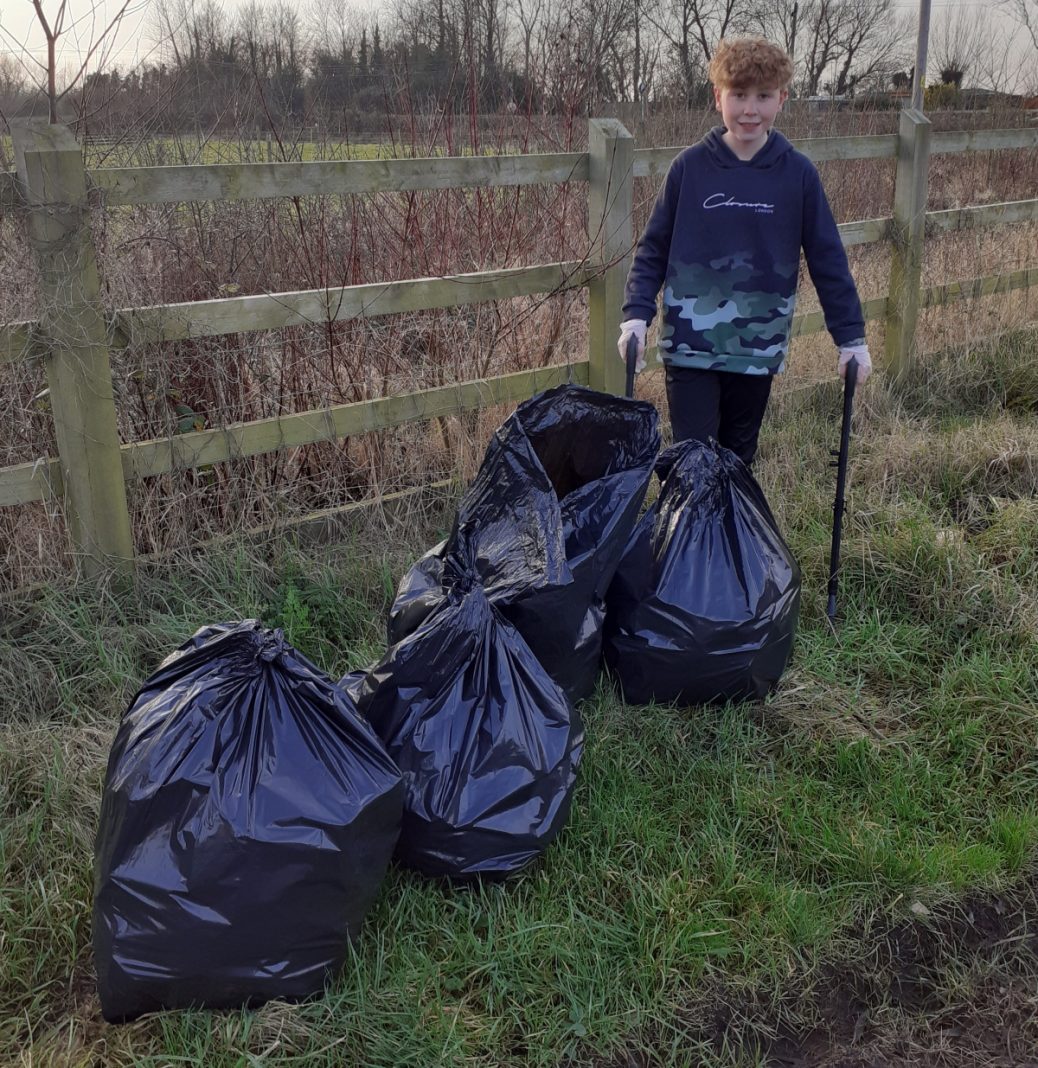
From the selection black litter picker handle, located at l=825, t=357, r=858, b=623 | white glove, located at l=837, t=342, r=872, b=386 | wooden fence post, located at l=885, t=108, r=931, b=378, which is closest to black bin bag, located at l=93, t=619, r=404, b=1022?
black litter picker handle, located at l=825, t=357, r=858, b=623

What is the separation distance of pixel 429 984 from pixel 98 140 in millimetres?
3265

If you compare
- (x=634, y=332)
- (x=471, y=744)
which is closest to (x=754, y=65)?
(x=634, y=332)

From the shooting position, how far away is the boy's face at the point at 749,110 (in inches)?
117

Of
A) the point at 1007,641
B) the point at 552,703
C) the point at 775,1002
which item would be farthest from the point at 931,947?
the point at 1007,641

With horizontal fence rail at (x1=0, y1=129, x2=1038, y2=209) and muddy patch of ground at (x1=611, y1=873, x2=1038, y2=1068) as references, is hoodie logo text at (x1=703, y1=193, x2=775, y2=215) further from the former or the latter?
muddy patch of ground at (x1=611, y1=873, x2=1038, y2=1068)

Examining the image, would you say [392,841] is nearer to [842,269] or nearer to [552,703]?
[552,703]

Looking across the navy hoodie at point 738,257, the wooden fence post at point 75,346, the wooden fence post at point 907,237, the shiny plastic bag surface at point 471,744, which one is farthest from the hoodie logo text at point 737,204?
the wooden fence post at point 907,237

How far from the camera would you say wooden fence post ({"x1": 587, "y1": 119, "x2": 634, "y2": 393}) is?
4.14 metres

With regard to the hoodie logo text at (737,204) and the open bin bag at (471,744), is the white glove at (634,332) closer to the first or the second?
the hoodie logo text at (737,204)

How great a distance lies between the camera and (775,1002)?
199 centimetres

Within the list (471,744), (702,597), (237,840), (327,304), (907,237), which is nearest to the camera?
(237,840)

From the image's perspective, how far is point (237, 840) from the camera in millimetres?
1758

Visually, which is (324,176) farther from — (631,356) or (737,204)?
(737,204)

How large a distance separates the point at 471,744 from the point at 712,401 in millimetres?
1694
